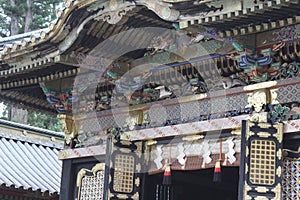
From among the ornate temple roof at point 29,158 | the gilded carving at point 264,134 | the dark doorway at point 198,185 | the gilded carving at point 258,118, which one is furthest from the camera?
the ornate temple roof at point 29,158

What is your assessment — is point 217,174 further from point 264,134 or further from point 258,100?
point 258,100

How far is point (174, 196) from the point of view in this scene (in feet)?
35.2

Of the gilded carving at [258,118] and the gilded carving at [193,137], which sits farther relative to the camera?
the gilded carving at [193,137]

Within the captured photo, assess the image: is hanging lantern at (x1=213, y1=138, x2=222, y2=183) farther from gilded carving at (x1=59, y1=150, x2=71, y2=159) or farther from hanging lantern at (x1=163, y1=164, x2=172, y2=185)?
gilded carving at (x1=59, y1=150, x2=71, y2=159)

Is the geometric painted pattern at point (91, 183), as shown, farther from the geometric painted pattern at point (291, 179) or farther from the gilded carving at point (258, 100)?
the geometric painted pattern at point (291, 179)

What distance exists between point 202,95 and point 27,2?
18.3 meters

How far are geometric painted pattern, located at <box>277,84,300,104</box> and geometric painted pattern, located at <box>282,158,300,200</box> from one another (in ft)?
2.28

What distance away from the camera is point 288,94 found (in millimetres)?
8047

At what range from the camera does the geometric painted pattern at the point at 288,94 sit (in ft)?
26.1

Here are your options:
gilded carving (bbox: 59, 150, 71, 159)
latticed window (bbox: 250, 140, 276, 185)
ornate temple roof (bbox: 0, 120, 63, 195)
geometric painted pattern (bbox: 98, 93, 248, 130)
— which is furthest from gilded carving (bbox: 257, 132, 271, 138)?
ornate temple roof (bbox: 0, 120, 63, 195)

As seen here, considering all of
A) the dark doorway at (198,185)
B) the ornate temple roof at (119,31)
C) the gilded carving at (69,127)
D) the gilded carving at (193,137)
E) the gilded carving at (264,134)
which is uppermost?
the ornate temple roof at (119,31)

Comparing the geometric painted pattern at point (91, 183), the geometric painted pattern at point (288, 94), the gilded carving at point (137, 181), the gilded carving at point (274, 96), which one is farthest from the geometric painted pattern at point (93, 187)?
the geometric painted pattern at point (288, 94)

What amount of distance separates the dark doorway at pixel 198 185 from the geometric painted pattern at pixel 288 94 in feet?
8.20

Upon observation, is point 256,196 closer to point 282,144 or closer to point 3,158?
point 282,144
